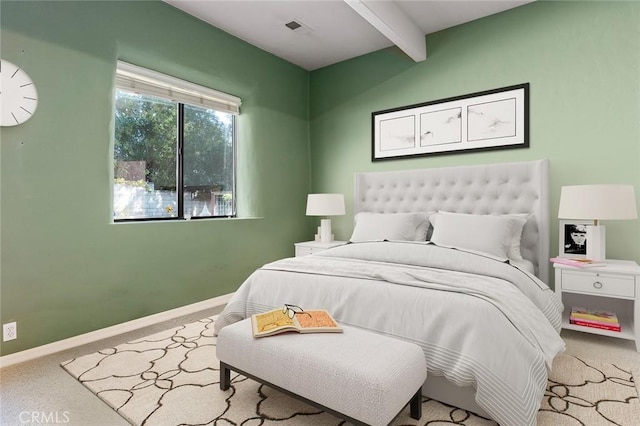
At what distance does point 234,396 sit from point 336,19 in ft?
10.9

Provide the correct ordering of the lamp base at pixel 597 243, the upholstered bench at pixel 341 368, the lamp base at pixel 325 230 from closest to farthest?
the upholstered bench at pixel 341 368
the lamp base at pixel 597 243
the lamp base at pixel 325 230

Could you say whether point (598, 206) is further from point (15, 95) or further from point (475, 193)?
point (15, 95)

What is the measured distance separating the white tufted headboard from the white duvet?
0.74 m

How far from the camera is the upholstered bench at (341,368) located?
134cm

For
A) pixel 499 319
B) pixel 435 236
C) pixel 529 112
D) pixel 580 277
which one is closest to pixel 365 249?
pixel 435 236

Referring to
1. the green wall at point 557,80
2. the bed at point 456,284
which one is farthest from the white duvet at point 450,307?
the green wall at point 557,80

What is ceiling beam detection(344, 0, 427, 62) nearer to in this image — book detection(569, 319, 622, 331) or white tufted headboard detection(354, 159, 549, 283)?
white tufted headboard detection(354, 159, 549, 283)

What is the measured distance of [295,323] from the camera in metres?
1.75

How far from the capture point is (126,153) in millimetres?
3098

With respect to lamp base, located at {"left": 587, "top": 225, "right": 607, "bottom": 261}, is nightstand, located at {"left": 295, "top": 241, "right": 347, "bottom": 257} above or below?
below

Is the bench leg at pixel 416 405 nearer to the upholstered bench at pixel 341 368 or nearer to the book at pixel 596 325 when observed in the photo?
the upholstered bench at pixel 341 368

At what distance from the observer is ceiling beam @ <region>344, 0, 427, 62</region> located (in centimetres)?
285

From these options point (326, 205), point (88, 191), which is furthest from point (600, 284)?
point (88, 191)

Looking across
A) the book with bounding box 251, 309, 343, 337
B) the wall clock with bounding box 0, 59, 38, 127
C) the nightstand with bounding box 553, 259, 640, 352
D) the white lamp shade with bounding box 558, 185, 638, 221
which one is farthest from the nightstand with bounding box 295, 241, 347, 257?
the wall clock with bounding box 0, 59, 38, 127
